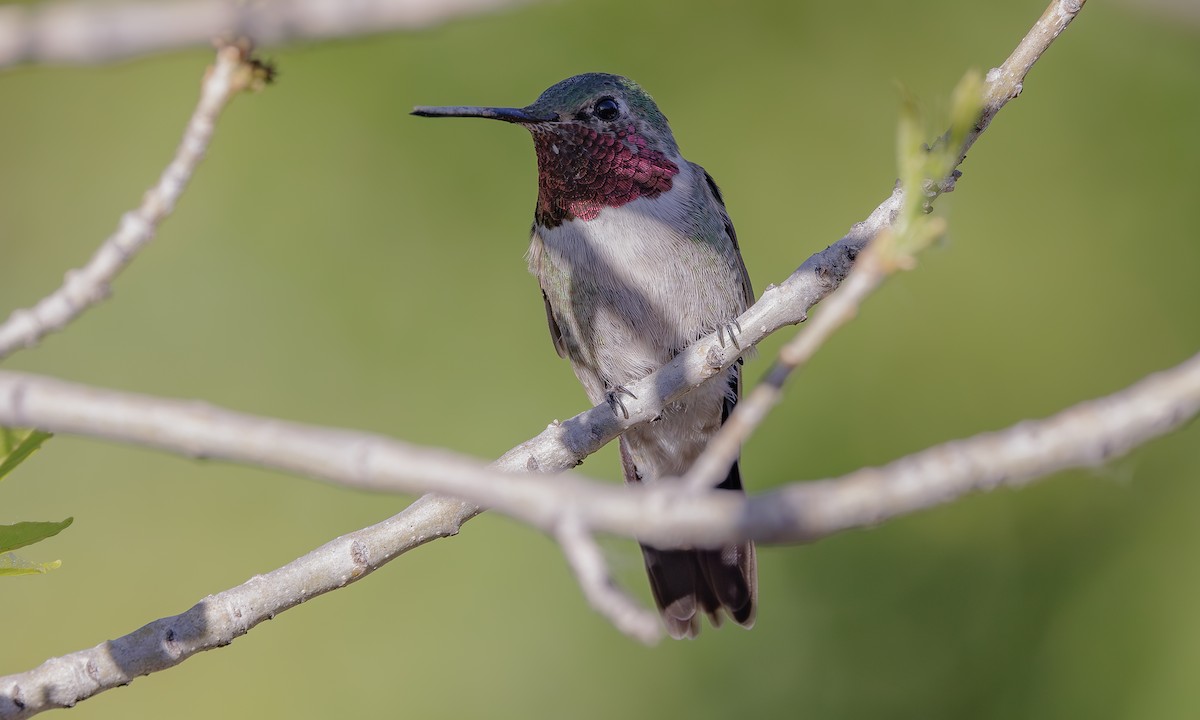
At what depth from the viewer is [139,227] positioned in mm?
1521

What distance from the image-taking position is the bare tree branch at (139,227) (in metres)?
1.46

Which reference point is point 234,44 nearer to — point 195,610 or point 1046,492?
point 195,610

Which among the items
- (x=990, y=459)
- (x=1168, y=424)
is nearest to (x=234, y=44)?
(x=990, y=459)

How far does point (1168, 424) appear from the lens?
46.6 inches

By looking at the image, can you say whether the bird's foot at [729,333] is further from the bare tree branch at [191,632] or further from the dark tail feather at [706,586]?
the dark tail feather at [706,586]

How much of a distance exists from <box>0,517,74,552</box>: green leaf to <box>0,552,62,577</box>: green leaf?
32 millimetres

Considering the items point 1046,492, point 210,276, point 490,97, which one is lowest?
point 1046,492

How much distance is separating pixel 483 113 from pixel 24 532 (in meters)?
1.87

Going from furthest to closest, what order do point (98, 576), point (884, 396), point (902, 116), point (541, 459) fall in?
point (884, 396), point (98, 576), point (541, 459), point (902, 116)

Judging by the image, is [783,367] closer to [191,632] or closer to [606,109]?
[191,632]

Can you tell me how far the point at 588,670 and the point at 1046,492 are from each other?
1954 mm

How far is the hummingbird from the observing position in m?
3.99

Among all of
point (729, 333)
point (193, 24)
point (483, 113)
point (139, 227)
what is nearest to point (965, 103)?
point (193, 24)

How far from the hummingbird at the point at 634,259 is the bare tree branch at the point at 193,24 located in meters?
2.73
